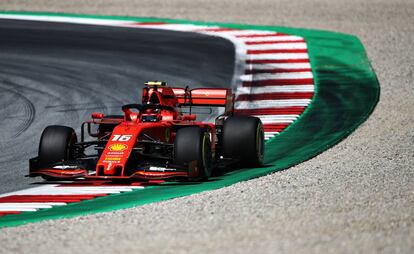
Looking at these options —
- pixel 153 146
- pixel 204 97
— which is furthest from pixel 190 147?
pixel 204 97

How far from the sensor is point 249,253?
8.16 meters

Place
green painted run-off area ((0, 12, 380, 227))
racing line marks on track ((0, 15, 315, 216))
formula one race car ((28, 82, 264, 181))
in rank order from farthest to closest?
formula one race car ((28, 82, 264, 181))
racing line marks on track ((0, 15, 315, 216))
green painted run-off area ((0, 12, 380, 227))

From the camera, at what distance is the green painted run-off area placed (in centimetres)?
1140

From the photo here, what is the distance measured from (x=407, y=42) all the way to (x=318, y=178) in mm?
16164

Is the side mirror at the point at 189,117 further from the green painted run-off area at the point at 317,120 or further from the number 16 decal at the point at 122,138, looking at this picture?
the number 16 decal at the point at 122,138

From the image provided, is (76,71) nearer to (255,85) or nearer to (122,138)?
(255,85)

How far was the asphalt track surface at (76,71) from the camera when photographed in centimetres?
1734

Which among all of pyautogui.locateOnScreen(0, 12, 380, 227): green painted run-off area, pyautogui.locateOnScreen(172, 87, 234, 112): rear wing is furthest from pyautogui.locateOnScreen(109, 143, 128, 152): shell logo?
pyautogui.locateOnScreen(172, 87, 234, 112): rear wing

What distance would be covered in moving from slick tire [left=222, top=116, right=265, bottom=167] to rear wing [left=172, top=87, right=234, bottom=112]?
95cm

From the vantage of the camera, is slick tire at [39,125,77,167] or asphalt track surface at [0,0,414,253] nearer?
asphalt track surface at [0,0,414,253]

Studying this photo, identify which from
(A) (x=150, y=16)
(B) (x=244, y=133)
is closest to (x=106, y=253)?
(B) (x=244, y=133)

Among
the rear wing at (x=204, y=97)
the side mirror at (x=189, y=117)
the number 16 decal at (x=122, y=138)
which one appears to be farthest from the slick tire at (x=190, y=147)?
the rear wing at (x=204, y=97)

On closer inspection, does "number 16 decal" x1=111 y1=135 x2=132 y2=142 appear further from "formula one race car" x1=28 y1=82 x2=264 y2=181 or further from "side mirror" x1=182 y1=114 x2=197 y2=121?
"side mirror" x1=182 y1=114 x2=197 y2=121

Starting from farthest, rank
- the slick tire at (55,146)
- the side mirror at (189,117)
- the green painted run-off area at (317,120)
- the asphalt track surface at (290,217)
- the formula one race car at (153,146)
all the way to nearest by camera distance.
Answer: the side mirror at (189,117) → the slick tire at (55,146) → the formula one race car at (153,146) → the green painted run-off area at (317,120) → the asphalt track surface at (290,217)
